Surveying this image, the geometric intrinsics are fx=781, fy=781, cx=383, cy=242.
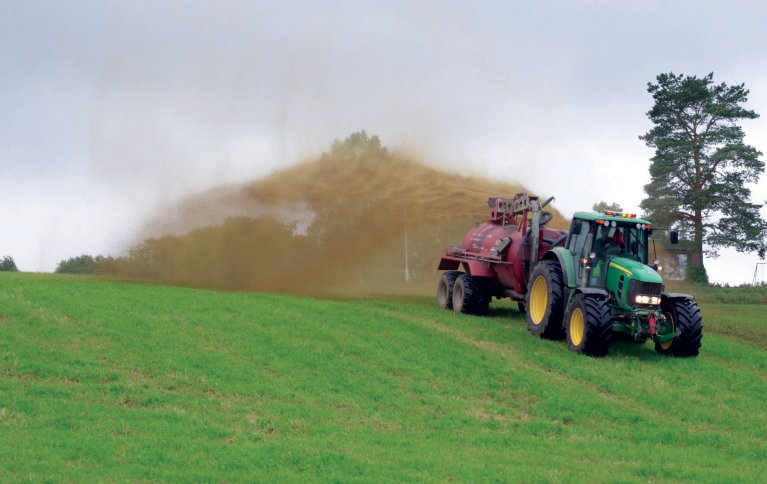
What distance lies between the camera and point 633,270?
19.3 metres

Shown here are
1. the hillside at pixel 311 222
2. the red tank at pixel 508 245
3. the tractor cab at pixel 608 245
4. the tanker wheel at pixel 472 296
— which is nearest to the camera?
the tractor cab at pixel 608 245

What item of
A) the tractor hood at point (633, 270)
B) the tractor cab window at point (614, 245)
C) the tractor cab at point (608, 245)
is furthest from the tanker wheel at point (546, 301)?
the tractor hood at point (633, 270)

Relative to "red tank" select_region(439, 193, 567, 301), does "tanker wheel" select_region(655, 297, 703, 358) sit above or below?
below

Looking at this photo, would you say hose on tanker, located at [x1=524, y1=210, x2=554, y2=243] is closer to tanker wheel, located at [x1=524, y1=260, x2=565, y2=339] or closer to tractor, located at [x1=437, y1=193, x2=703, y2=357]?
tractor, located at [x1=437, y1=193, x2=703, y2=357]

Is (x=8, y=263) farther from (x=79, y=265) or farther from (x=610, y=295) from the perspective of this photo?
(x=610, y=295)

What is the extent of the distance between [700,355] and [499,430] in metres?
10.0

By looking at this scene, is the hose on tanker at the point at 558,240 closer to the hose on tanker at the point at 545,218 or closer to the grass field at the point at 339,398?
the hose on tanker at the point at 545,218

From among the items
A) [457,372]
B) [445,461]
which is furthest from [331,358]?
[445,461]

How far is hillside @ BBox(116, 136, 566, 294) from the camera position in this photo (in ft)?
108

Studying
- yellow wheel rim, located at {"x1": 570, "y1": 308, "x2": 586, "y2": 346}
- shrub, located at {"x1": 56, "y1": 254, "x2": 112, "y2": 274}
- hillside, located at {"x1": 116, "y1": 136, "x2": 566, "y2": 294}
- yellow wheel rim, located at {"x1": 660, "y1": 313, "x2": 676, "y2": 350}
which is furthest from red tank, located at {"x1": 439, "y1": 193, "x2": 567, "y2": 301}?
shrub, located at {"x1": 56, "y1": 254, "x2": 112, "y2": 274}

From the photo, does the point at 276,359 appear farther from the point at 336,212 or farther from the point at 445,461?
the point at 336,212

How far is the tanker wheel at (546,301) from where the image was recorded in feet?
68.5

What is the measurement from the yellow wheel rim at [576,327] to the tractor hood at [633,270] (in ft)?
4.62

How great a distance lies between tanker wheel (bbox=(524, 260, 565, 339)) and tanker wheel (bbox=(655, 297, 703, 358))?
262cm
